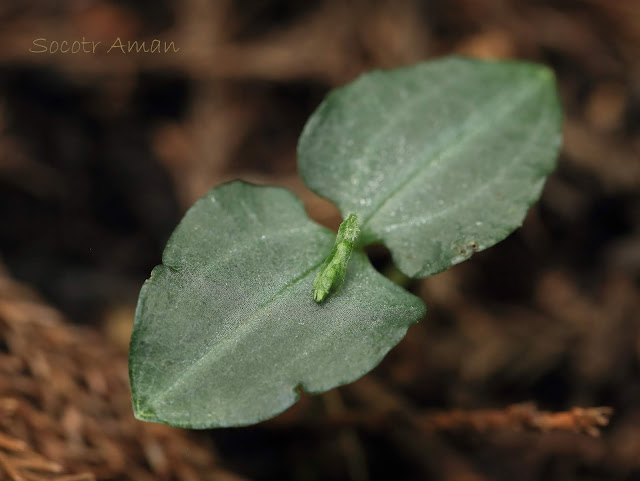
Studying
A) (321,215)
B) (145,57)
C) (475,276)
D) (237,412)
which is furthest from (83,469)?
(145,57)

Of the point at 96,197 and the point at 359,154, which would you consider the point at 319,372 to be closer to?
the point at 359,154

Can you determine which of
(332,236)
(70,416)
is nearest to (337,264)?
(332,236)

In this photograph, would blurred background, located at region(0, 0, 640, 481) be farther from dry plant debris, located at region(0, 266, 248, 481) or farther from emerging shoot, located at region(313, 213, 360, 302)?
emerging shoot, located at region(313, 213, 360, 302)

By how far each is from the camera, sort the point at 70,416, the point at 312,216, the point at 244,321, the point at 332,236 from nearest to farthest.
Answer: the point at 244,321, the point at 332,236, the point at 70,416, the point at 312,216

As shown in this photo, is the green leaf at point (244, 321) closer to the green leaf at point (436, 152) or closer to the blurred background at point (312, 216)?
the green leaf at point (436, 152)

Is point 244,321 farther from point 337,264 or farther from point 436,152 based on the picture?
point 436,152

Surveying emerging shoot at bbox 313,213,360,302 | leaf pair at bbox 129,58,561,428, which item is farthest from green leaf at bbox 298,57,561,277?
emerging shoot at bbox 313,213,360,302

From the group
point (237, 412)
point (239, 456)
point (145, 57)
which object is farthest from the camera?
point (145, 57)

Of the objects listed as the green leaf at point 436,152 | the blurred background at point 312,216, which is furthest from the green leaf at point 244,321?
the blurred background at point 312,216
